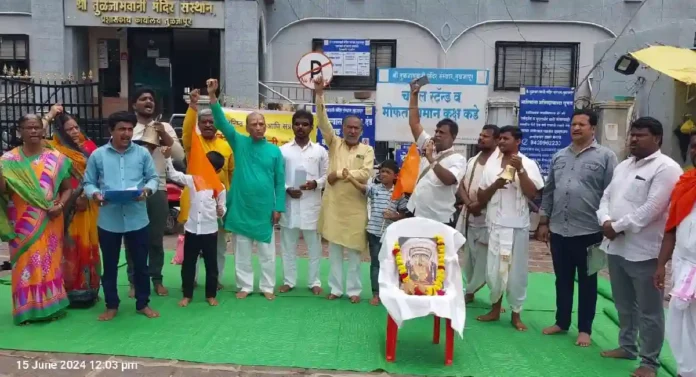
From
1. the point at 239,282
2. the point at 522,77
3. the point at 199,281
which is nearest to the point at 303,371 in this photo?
the point at 239,282

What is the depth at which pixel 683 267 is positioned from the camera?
12.0 feet

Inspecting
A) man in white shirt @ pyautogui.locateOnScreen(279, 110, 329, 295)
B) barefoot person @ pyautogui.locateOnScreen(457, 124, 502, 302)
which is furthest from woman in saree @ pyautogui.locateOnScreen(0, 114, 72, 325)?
barefoot person @ pyautogui.locateOnScreen(457, 124, 502, 302)

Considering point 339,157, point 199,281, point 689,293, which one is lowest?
point 199,281

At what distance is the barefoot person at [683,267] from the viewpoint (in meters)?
3.62

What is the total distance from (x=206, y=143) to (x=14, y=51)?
10.5 metres

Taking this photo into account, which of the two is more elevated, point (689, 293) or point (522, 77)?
point (522, 77)

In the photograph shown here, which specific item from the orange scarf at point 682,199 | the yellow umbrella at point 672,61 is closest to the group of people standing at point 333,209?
the orange scarf at point 682,199

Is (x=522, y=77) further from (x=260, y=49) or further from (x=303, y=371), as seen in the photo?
(x=303, y=371)

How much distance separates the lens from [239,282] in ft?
19.8

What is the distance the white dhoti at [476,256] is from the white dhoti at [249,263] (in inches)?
75.7

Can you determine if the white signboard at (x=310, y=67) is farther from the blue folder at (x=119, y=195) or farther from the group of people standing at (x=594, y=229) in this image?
the blue folder at (x=119, y=195)

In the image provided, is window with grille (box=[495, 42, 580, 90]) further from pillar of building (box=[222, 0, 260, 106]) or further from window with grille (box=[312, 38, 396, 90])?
pillar of building (box=[222, 0, 260, 106])

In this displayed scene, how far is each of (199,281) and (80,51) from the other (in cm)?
883
